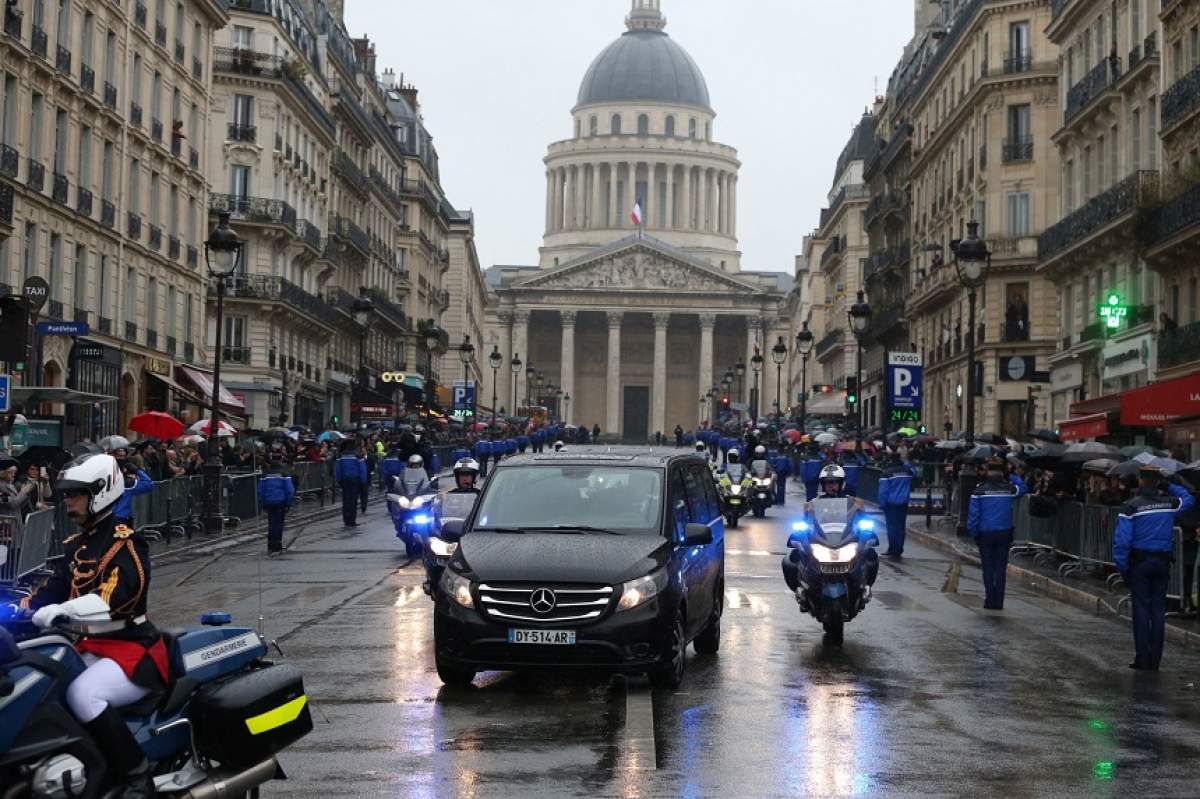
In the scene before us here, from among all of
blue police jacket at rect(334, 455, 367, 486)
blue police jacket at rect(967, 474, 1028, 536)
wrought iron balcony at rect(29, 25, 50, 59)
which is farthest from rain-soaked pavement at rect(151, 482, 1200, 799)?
wrought iron balcony at rect(29, 25, 50, 59)

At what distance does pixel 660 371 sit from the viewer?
152125 millimetres

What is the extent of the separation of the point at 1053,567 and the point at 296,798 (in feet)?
57.6

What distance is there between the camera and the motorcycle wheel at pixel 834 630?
571 inches

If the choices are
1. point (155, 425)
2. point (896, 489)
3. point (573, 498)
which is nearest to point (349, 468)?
point (155, 425)

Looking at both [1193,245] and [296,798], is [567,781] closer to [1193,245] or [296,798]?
[296,798]

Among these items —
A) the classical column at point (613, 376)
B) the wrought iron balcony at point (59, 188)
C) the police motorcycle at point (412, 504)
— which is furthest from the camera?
the classical column at point (613, 376)

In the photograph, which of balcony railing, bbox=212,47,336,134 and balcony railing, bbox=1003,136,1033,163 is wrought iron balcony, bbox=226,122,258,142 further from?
balcony railing, bbox=1003,136,1033,163

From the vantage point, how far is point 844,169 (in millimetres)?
106750

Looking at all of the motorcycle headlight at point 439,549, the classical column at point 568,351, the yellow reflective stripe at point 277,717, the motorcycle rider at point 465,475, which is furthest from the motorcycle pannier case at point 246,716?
the classical column at point 568,351

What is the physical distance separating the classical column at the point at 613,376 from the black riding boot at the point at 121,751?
14276cm

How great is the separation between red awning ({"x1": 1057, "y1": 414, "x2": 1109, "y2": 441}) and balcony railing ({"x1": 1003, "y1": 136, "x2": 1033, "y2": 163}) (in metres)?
25.7

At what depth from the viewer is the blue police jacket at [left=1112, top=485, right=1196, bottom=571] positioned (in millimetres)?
13820

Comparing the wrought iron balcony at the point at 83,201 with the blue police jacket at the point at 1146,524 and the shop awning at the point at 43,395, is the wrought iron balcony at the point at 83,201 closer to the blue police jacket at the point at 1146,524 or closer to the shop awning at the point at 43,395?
the shop awning at the point at 43,395

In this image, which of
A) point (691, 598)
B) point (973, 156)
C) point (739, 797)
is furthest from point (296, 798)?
point (973, 156)
